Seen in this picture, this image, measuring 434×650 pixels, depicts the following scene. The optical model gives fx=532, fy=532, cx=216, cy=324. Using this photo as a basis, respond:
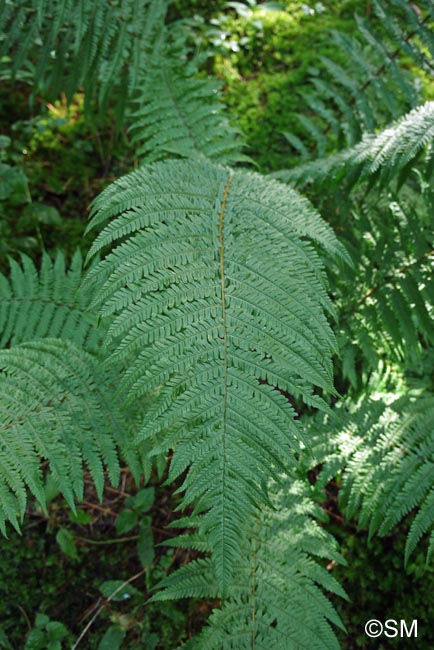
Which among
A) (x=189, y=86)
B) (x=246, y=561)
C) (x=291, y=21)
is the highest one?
(x=291, y=21)

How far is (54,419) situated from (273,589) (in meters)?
0.90

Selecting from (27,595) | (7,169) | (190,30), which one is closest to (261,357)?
(27,595)

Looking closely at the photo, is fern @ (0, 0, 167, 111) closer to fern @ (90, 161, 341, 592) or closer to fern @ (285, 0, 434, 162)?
fern @ (285, 0, 434, 162)

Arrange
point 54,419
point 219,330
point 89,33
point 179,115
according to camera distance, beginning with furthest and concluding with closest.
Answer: point 89,33
point 179,115
point 54,419
point 219,330

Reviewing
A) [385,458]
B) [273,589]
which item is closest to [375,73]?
[385,458]

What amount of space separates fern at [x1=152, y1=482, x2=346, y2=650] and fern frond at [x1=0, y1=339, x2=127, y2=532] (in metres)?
0.48

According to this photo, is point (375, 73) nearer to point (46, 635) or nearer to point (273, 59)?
point (273, 59)

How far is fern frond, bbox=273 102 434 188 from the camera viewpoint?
5.88 feet

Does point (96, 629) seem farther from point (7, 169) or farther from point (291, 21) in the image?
point (291, 21)

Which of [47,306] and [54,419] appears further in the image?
[47,306]

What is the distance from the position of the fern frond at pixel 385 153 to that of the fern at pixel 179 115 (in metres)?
0.39

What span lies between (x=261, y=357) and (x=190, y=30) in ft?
9.68

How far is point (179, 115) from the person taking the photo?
90.5 inches

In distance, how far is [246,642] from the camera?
1612 millimetres
